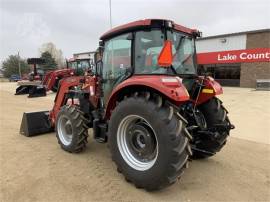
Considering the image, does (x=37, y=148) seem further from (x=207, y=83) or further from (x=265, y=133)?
(x=265, y=133)

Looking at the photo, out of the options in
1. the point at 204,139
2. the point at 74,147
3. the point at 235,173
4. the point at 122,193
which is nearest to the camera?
the point at 122,193

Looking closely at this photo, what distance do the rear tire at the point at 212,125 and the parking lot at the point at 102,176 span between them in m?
0.26

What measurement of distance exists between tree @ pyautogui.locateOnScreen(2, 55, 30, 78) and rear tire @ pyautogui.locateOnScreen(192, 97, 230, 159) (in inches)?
2147

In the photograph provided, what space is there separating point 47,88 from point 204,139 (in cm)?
1472

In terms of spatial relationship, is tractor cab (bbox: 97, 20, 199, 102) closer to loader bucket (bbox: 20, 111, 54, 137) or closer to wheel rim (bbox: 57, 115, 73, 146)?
wheel rim (bbox: 57, 115, 73, 146)

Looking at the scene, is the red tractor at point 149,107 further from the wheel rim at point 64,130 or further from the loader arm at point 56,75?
the loader arm at point 56,75

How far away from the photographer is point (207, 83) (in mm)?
4059

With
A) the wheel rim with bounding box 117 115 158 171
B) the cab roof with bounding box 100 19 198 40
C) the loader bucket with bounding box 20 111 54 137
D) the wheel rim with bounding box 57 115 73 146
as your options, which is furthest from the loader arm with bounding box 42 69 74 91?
the wheel rim with bounding box 117 115 158 171

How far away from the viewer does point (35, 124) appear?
235 inches

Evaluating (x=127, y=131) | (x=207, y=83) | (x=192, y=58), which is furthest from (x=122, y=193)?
(x=192, y=58)

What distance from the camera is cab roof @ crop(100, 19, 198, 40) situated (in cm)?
339

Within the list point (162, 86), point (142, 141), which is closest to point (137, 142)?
point (142, 141)

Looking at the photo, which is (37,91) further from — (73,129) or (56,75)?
(73,129)

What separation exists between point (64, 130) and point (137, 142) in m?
2.06
